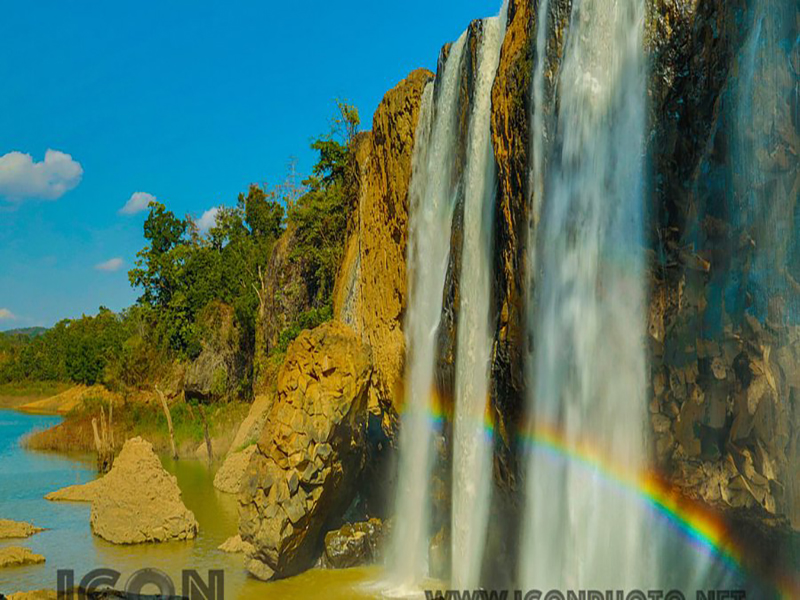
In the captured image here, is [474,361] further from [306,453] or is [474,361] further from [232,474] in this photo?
[232,474]

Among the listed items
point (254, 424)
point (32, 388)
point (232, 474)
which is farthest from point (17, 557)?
point (32, 388)

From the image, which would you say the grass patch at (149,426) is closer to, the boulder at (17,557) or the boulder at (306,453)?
the boulder at (17,557)

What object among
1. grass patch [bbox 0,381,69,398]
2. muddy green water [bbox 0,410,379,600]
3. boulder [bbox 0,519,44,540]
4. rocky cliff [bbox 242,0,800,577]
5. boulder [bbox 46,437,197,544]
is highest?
rocky cliff [bbox 242,0,800,577]

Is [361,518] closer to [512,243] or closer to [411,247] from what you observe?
[411,247]

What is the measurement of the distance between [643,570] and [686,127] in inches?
231

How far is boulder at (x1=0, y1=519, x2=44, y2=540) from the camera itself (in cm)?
1875

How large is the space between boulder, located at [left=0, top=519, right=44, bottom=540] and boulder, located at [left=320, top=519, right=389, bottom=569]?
7.65 metres

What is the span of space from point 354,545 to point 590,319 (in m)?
8.32

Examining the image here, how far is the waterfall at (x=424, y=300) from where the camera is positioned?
17.3m

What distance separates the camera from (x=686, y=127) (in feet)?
33.3

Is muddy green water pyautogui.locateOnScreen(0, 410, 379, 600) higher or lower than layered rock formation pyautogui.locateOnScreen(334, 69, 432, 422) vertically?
lower

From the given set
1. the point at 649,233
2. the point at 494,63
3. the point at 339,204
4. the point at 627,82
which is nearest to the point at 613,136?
the point at 627,82

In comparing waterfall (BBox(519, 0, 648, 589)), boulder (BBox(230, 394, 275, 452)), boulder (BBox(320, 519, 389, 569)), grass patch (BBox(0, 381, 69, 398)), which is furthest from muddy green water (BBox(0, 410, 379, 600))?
grass patch (BBox(0, 381, 69, 398))

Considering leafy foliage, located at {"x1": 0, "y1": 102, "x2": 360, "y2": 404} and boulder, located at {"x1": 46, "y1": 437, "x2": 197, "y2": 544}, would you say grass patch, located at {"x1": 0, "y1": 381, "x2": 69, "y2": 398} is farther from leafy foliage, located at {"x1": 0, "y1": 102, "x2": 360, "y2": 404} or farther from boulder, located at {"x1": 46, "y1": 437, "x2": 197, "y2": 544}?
boulder, located at {"x1": 46, "y1": 437, "x2": 197, "y2": 544}
